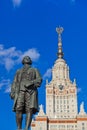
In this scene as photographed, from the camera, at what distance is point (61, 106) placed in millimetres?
187500

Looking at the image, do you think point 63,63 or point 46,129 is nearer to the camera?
point 46,129

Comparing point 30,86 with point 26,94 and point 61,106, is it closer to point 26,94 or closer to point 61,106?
point 26,94

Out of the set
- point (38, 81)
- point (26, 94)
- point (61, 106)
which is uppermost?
point (61, 106)

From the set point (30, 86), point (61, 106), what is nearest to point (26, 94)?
point (30, 86)

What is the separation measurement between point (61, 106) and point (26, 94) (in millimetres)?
171210

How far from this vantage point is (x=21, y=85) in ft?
57.5

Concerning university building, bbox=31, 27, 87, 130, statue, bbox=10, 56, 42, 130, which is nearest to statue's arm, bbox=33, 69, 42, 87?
statue, bbox=10, 56, 42, 130

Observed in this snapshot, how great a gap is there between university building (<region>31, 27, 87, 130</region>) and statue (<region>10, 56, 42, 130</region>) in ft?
525

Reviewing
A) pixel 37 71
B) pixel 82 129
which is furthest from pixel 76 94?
pixel 37 71

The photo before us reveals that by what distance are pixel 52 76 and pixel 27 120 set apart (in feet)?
592

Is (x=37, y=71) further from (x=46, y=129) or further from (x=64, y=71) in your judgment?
(x=64, y=71)

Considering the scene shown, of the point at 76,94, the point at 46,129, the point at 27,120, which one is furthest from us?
the point at 76,94

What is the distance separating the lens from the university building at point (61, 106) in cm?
17862

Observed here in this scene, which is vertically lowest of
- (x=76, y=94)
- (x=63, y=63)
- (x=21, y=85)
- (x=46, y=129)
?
(x=21, y=85)
